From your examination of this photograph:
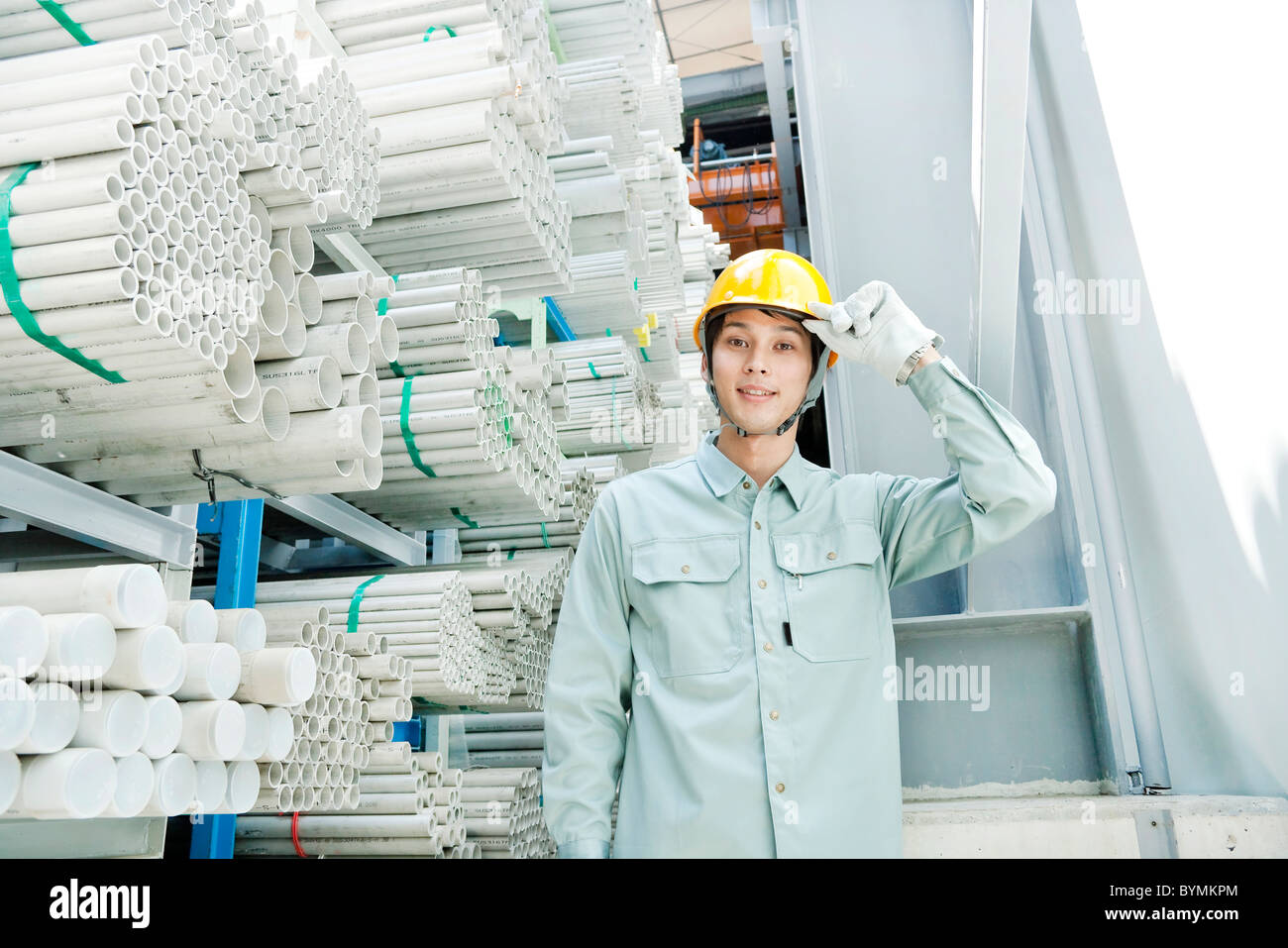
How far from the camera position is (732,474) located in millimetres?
2611

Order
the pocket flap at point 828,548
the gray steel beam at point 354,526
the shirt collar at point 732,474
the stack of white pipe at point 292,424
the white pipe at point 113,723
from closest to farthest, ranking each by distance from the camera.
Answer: the white pipe at point 113,723, the stack of white pipe at point 292,424, the pocket flap at point 828,548, the shirt collar at point 732,474, the gray steel beam at point 354,526

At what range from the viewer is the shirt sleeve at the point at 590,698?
230 cm

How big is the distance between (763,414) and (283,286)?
1254 mm

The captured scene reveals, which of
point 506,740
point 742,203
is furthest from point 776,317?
point 742,203

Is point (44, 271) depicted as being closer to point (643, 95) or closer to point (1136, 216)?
point (1136, 216)

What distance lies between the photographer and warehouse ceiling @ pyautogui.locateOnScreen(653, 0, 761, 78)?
1089 cm

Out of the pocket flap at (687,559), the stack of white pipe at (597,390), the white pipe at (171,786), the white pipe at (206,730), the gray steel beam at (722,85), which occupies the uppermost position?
the gray steel beam at (722,85)

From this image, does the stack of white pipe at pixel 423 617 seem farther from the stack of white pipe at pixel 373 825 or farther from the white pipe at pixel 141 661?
the white pipe at pixel 141 661

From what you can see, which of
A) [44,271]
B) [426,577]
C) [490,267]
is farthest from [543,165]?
[44,271]

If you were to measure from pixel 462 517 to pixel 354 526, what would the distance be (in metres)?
0.49

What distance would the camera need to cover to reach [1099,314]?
Result: 315 centimetres

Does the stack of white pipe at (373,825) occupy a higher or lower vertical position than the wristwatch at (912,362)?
lower

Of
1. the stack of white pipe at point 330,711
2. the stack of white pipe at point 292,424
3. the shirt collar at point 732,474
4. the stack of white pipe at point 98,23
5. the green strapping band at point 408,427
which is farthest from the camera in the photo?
the green strapping band at point 408,427

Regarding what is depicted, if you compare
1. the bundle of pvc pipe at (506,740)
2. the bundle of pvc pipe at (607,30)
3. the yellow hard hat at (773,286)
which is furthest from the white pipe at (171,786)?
the bundle of pvc pipe at (607,30)
